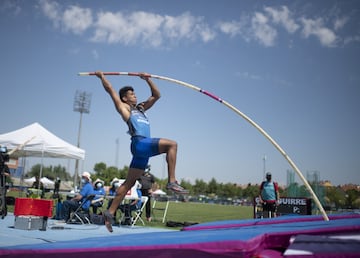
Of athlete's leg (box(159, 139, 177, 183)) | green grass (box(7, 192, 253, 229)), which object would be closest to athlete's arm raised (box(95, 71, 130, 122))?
athlete's leg (box(159, 139, 177, 183))

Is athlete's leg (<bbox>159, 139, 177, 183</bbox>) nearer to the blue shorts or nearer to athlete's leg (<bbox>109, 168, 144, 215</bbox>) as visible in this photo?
the blue shorts

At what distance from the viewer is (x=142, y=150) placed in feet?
13.4

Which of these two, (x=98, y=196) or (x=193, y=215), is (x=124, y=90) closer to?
(x=98, y=196)

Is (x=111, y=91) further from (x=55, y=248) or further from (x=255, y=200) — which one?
(x=255, y=200)

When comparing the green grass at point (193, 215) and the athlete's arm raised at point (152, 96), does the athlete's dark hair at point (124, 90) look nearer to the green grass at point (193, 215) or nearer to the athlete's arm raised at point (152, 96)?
the athlete's arm raised at point (152, 96)

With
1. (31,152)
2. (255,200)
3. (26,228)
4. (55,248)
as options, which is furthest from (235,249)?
(31,152)

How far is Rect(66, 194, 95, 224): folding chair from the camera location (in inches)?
Answer: 357

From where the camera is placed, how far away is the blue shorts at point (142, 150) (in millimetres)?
4059

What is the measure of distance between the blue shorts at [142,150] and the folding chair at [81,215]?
5.25 metres

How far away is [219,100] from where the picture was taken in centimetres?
437

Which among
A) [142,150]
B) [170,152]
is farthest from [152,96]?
[170,152]

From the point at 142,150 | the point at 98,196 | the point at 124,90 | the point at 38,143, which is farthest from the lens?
the point at 38,143

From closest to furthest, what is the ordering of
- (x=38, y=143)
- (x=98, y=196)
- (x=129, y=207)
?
1. (x=98, y=196)
2. (x=129, y=207)
3. (x=38, y=143)

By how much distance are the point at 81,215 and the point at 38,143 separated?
14.6ft
